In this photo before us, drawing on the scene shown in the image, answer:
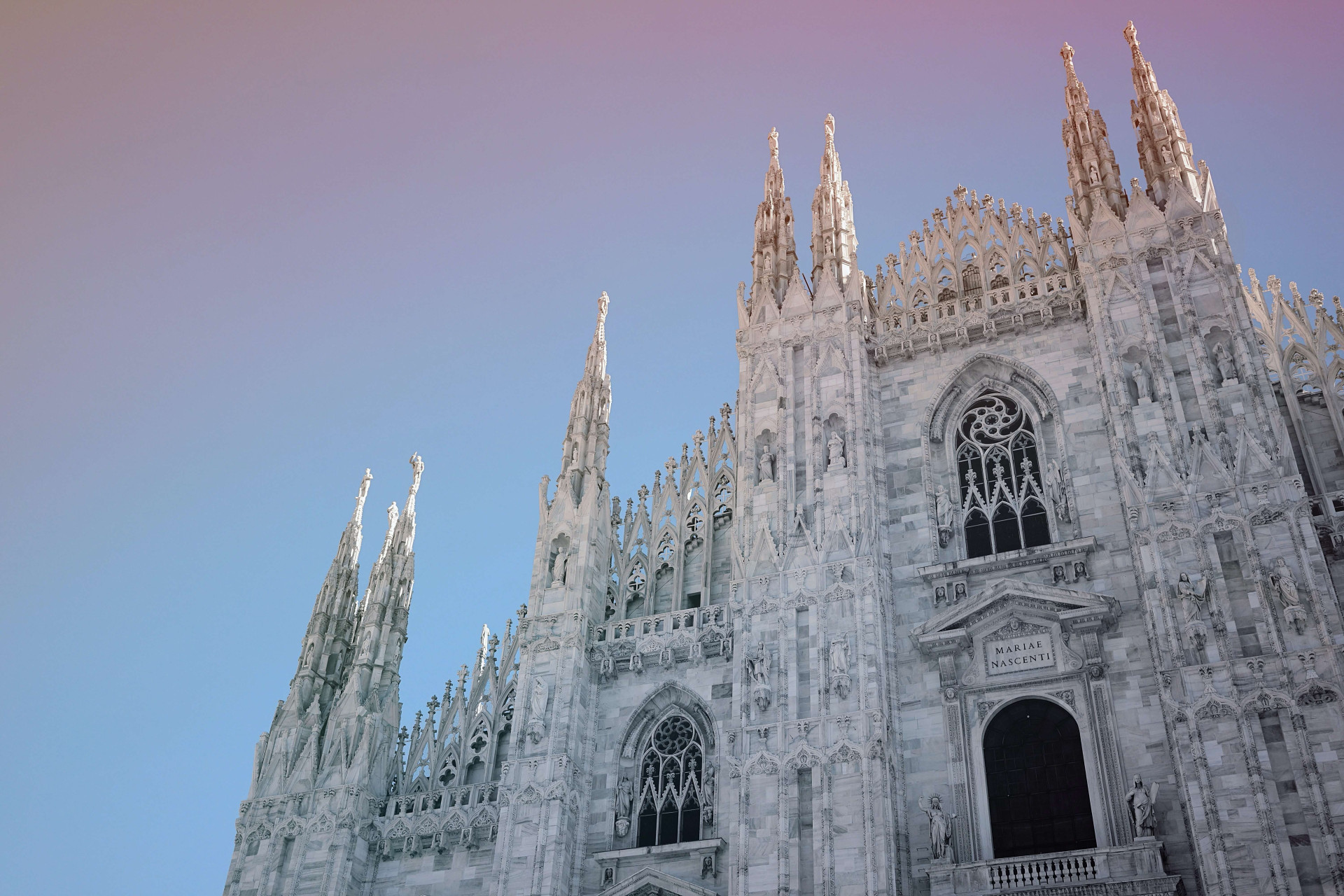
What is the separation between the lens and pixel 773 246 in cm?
2827

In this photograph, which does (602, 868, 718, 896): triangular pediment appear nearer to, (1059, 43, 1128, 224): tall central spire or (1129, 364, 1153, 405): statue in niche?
(1129, 364, 1153, 405): statue in niche

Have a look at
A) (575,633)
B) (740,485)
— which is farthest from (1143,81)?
(575,633)

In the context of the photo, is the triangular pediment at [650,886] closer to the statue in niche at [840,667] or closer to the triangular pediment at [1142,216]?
the statue in niche at [840,667]

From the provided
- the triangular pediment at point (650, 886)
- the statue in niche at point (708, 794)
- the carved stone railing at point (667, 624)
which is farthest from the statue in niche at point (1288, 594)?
the triangular pediment at point (650, 886)

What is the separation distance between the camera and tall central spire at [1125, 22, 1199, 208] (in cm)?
2459

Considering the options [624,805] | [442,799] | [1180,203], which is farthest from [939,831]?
[1180,203]

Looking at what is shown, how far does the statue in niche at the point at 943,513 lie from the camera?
23141 millimetres

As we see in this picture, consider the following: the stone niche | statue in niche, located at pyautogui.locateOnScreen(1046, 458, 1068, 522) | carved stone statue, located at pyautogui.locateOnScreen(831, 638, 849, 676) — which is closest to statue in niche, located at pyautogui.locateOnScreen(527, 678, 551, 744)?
carved stone statue, located at pyautogui.locateOnScreen(831, 638, 849, 676)

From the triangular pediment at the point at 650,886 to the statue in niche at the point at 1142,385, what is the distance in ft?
37.8

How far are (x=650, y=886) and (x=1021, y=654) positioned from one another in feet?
24.8

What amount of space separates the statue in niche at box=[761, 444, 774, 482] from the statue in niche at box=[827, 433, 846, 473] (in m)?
1.14

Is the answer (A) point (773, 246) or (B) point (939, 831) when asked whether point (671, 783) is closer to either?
(B) point (939, 831)

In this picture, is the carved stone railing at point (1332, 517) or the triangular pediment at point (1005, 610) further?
the triangular pediment at point (1005, 610)

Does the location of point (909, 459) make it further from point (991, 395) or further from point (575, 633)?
point (575, 633)
